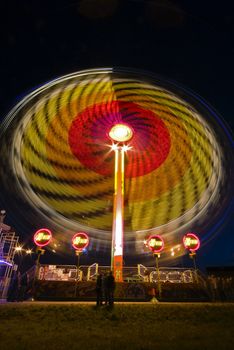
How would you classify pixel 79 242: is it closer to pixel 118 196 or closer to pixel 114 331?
pixel 118 196

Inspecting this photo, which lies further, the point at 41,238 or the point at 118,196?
the point at 118,196

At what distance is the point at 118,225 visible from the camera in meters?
24.6

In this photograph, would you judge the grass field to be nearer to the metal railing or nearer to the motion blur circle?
the metal railing

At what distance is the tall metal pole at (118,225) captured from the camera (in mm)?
22123

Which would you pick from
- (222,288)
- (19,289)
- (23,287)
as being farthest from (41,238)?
(222,288)

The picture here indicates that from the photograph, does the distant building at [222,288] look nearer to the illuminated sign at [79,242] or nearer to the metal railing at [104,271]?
the metal railing at [104,271]

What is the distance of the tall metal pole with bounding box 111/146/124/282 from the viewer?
72.6 feet

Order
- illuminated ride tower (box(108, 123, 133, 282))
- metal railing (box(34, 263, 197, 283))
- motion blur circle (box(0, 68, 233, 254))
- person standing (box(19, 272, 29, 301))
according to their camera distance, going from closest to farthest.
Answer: person standing (box(19, 272, 29, 301)), metal railing (box(34, 263, 197, 283)), illuminated ride tower (box(108, 123, 133, 282)), motion blur circle (box(0, 68, 233, 254))

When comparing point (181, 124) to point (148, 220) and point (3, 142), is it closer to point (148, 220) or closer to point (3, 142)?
point (148, 220)

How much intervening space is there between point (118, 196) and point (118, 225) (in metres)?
3.10

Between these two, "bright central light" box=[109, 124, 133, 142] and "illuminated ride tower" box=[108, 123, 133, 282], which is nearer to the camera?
"illuminated ride tower" box=[108, 123, 133, 282]

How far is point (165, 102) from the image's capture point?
91.4ft

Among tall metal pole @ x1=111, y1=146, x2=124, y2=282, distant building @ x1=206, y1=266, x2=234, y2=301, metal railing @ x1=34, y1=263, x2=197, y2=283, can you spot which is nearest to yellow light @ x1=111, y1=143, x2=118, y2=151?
tall metal pole @ x1=111, y1=146, x2=124, y2=282

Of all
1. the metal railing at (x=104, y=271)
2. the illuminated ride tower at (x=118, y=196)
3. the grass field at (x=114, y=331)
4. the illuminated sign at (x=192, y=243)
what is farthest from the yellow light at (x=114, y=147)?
the grass field at (x=114, y=331)
